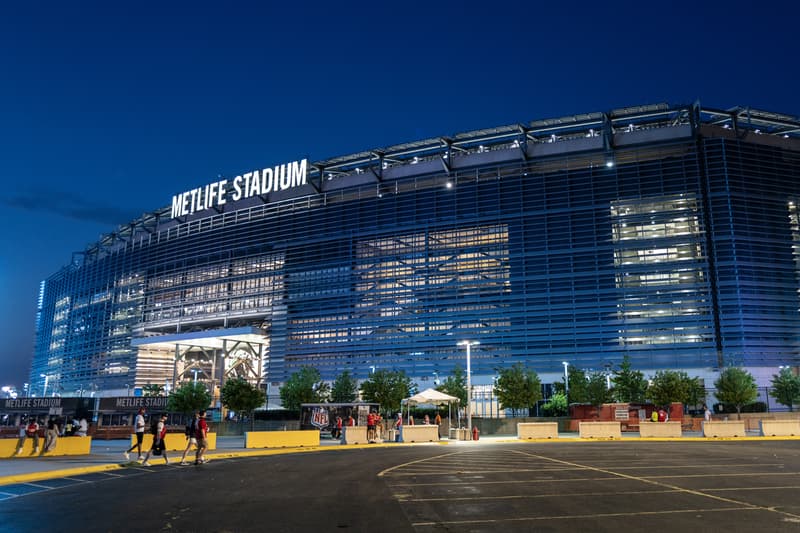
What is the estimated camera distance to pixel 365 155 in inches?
3745

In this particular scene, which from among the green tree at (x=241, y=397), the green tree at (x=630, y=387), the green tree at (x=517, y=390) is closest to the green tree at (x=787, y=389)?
the green tree at (x=630, y=387)

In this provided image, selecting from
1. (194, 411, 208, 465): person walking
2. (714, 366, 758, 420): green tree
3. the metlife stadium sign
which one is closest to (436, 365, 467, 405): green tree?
(714, 366, 758, 420): green tree

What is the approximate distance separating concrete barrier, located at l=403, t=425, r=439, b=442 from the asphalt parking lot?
18883 millimetres

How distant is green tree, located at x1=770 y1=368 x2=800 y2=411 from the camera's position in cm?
Answer: 6456

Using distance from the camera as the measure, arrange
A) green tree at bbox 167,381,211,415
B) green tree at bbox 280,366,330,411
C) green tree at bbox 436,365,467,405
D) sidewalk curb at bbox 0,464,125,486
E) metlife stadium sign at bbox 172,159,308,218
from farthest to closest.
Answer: metlife stadium sign at bbox 172,159,308,218, green tree at bbox 280,366,330,411, green tree at bbox 436,365,467,405, green tree at bbox 167,381,211,415, sidewalk curb at bbox 0,464,125,486

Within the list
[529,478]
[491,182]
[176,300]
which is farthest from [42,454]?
[176,300]

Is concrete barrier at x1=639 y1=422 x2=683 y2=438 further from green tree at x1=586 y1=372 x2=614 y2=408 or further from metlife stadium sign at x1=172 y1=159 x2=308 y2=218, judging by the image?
metlife stadium sign at x1=172 y1=159 x2=308 y2=218

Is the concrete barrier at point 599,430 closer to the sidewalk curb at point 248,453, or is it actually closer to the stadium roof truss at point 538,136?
the sidewalk curb at point 248,453

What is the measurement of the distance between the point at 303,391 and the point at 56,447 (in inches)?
1779

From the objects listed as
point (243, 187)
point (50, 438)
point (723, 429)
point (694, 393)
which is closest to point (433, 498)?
point (50, 438)

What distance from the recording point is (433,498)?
14242 millimetres

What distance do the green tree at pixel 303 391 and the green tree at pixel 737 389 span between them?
42289mm

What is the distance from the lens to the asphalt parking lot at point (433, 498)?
11102mm

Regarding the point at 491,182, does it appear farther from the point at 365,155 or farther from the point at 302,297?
the point at 302,297
